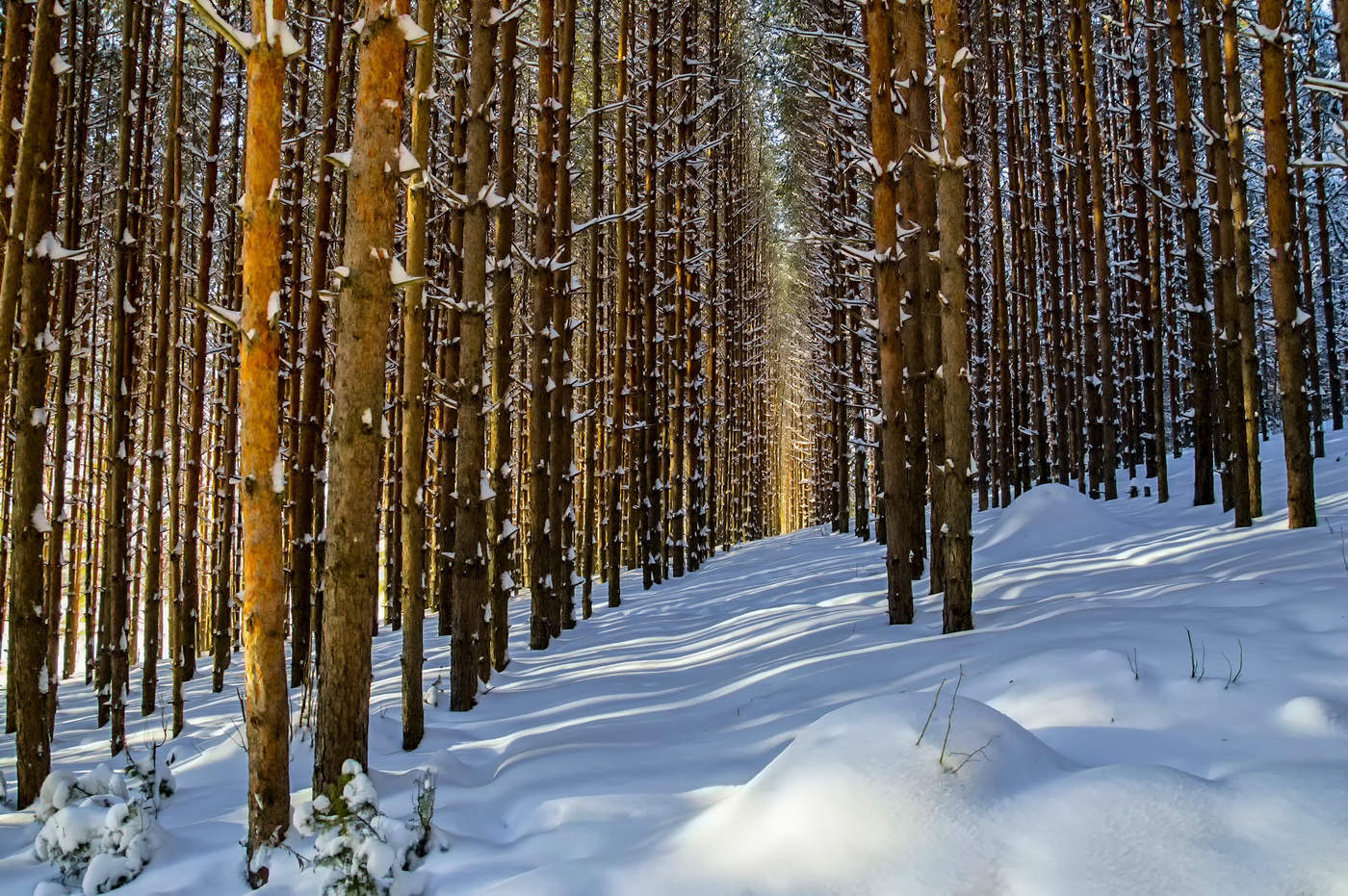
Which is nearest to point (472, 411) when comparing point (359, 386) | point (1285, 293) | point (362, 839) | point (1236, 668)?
point (359, 386)

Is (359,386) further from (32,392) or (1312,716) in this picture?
(1312,716)

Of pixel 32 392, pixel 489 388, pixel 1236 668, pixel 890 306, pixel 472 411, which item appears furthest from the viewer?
pixel 489 388

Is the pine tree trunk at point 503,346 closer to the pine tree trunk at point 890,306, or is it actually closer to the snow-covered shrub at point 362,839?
the pine tree trunk at point 890,306

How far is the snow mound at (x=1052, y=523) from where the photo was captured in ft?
30.2

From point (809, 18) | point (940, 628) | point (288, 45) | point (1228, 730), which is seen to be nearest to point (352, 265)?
point (288, 45)

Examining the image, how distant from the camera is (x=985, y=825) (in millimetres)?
2471

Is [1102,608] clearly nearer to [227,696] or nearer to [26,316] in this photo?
[26,316]

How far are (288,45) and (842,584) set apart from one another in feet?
24.0

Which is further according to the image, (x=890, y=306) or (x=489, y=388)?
(x=489, y=388)

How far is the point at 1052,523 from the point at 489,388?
6.39m

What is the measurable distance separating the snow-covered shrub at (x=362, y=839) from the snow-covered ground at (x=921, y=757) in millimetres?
119

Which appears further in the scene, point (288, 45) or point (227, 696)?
point (227, 696)

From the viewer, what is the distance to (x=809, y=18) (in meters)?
14.0

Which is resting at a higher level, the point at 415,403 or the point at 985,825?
the point at 415,403
